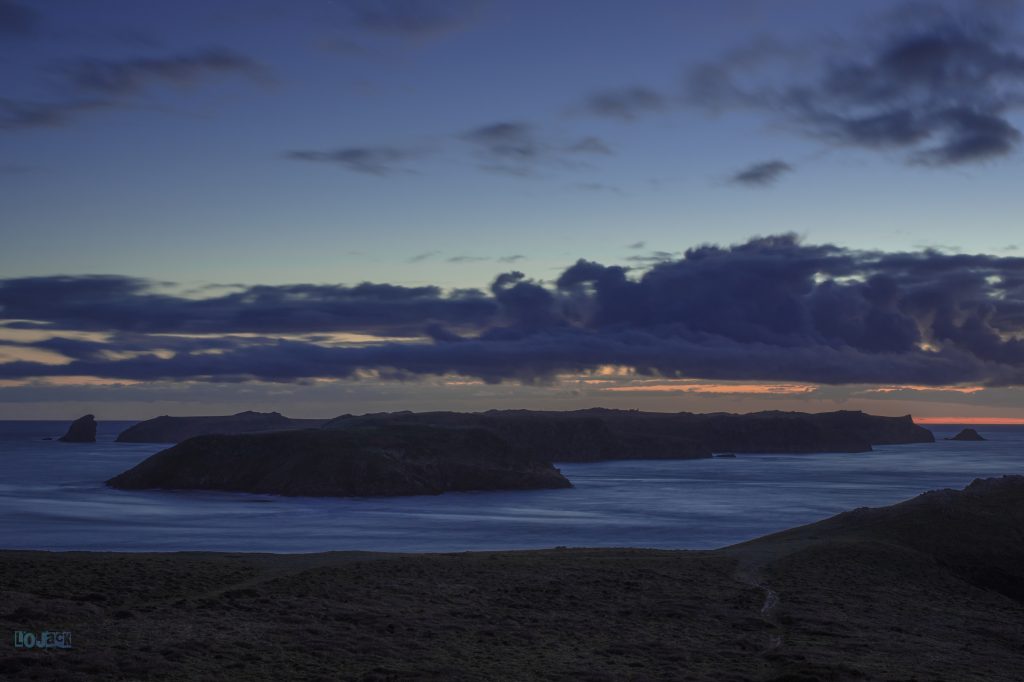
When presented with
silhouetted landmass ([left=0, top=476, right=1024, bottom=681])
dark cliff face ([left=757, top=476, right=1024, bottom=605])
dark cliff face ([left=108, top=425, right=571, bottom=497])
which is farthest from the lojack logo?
dark cliff face ([left=108, top=425, right=571, bottom=497])

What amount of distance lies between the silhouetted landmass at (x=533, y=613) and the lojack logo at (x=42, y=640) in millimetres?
603

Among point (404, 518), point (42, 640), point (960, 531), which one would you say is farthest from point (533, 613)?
point (404, 518)

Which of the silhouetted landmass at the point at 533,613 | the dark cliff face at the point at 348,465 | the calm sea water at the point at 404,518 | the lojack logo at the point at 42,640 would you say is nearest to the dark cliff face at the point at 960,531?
the silhouetted landmass at the point at 533,613

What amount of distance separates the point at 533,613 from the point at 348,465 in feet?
390

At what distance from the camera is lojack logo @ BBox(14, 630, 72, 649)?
95.5ft

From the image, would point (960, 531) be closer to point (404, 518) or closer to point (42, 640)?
point (42, 640)

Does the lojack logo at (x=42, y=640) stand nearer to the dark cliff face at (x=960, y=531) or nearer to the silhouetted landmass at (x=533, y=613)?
the silhouetted landmass at (x=533, y=613)

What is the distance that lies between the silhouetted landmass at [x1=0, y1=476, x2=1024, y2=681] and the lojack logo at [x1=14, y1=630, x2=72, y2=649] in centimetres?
60

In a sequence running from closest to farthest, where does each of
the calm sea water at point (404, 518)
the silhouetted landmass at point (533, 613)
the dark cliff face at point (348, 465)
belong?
1. the silhouetted landmass at point (533, 613)
2. the calm sea water at point (404, 518)
3. the dark cliff face at point (348, 465)

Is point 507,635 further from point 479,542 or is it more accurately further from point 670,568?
point 479,542

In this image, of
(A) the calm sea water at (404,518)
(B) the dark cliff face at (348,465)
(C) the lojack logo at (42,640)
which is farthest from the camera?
(B) the dark cliff face at (348,465)

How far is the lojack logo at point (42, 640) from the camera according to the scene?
29.1m

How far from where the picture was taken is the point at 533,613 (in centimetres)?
4066

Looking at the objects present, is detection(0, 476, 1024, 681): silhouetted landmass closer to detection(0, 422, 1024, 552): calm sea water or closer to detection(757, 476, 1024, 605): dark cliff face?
detection(757, 476, 1024, 605): dark cliff face
